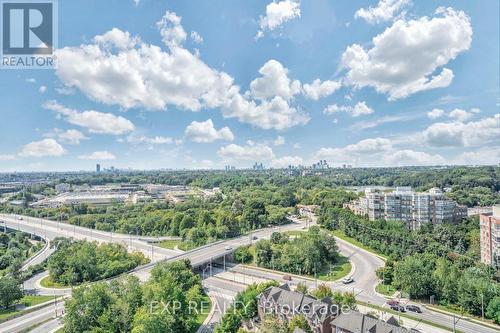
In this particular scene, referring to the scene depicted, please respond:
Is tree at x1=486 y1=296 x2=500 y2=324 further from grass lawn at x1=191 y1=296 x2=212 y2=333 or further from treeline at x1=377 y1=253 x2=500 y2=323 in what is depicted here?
grass lawn at x1=191 y1=296 x2=212 y2=333

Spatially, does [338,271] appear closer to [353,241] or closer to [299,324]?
[353,241]

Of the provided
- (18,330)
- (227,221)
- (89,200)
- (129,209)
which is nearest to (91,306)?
(18,330)

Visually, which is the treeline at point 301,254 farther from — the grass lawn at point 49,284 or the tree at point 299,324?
the grass lawn at point 49,284

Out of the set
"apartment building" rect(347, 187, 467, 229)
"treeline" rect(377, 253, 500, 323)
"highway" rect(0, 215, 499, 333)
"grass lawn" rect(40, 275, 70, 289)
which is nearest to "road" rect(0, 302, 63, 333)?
"highway" rect(0, 215, 499, 333)

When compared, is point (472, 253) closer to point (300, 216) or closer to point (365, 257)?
point (365, 257)

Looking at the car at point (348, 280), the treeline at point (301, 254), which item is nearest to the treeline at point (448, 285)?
the car at point (348, 280)

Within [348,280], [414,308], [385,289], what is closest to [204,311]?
[348,280]
